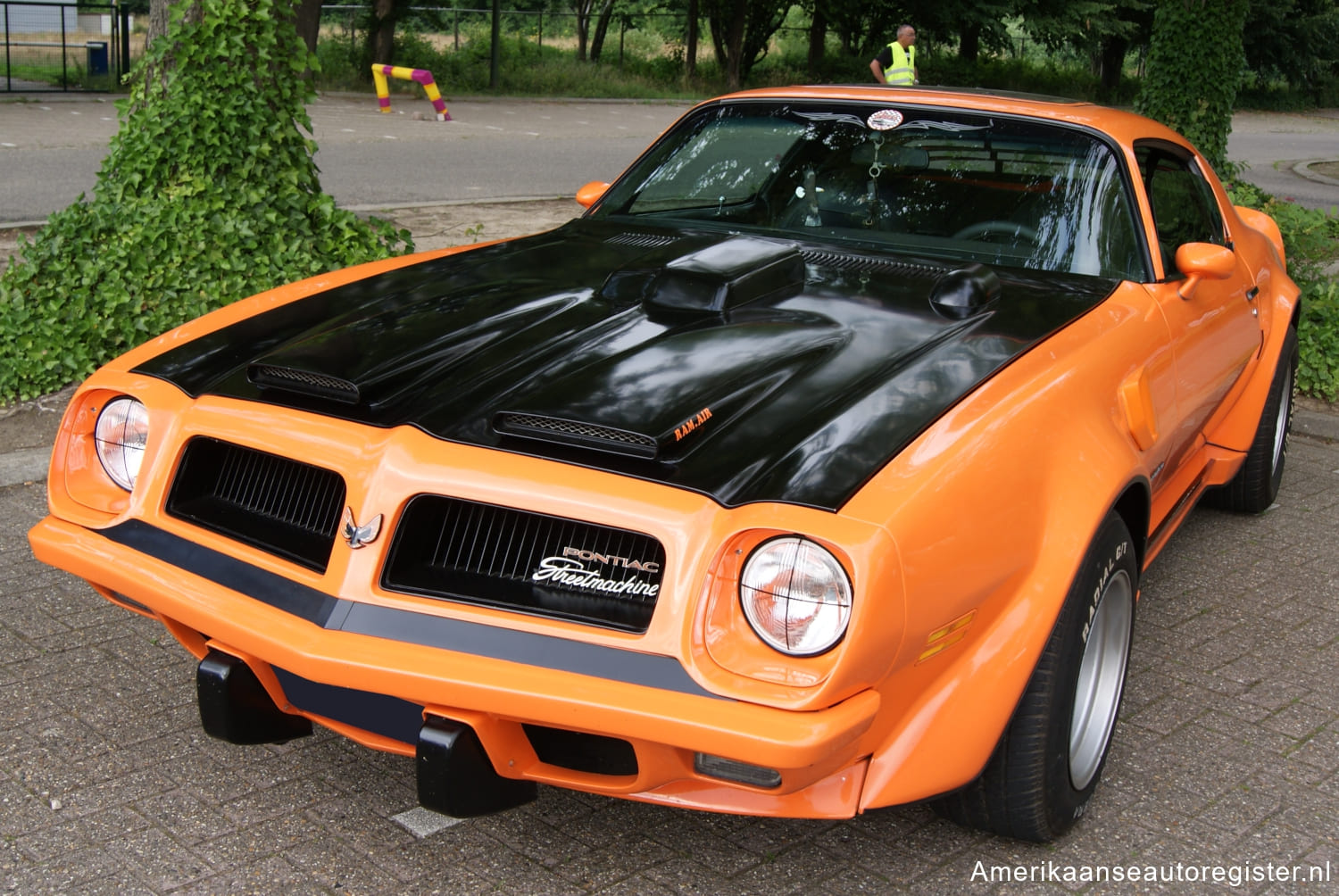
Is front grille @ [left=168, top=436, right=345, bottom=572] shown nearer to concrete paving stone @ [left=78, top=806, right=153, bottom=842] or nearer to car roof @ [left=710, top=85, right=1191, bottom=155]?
concrete paving stone @ [left=78, top=806, right=153, bottom=842]

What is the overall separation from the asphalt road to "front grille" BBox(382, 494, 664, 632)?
7581 millimetres

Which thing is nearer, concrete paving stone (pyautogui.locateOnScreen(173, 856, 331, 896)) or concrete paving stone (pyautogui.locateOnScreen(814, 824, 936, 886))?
concrete paving stone (pyautogui.locateOnScreen(173, 856, 331, 896))

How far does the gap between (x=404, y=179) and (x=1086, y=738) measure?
10353 mm

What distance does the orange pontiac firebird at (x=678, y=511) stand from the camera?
2.15 m

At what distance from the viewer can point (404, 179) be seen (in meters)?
12.1

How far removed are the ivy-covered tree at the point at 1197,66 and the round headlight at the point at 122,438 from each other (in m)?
9.03

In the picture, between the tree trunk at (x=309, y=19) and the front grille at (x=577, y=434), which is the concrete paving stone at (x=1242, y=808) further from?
the tree trunk at (x=309, y=19)

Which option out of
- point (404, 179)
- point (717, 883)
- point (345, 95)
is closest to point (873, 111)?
point (717, 883)

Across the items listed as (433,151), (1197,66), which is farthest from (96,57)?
(1197,66)

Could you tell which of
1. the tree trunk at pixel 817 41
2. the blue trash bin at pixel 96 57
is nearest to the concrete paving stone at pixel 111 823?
the blue trash bin at pixel 96 57

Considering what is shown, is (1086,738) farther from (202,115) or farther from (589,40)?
(589,40)

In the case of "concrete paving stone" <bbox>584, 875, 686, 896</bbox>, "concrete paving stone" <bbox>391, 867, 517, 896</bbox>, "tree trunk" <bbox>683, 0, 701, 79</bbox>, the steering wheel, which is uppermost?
"tree trunk" <bbox>683, 0, 701, 79</bbox>

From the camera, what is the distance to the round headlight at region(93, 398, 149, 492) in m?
2.79

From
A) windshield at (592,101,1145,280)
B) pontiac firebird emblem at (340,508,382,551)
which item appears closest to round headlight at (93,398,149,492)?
pontiac firebird emblem at (340,508,382,551)
